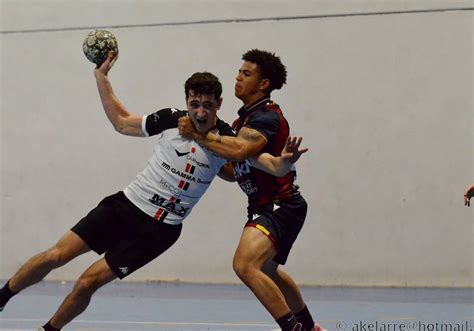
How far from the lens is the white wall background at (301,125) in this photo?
11703mm

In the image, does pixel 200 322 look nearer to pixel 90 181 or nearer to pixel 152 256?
pixel 152 256

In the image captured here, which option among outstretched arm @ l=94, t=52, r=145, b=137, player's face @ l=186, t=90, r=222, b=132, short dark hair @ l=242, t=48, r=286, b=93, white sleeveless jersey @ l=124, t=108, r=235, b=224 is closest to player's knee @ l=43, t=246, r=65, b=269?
white sleeveless jersey @ l=124, t=108, r=235, b=224

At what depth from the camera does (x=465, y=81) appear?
455 inches

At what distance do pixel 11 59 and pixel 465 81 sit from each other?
256 inches

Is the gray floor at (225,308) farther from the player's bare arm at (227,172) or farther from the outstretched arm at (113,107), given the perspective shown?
the outstretched arm at (113,107)

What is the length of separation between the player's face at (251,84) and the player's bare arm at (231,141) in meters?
0.47

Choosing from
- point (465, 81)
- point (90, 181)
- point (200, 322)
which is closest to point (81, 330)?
point (200, 322)

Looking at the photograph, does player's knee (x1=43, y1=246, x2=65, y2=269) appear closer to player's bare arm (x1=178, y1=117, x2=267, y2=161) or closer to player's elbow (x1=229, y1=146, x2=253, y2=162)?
player's bare arm (x1=178, y1=117, x2=267, y2=161)

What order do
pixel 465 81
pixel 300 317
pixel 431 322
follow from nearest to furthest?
1. pixel 300 317
2. pixel 431 322
3. pixel 465 81

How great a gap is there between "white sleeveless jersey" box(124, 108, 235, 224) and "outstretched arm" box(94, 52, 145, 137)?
35cm

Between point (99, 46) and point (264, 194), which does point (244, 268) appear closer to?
point (264, 194)

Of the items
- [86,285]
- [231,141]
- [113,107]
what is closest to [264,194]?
[231,141]

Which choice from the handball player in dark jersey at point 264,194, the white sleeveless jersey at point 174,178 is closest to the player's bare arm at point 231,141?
the handball player in dark jersey at point 264,194

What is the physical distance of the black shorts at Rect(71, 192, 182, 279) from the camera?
6574 millimetres
